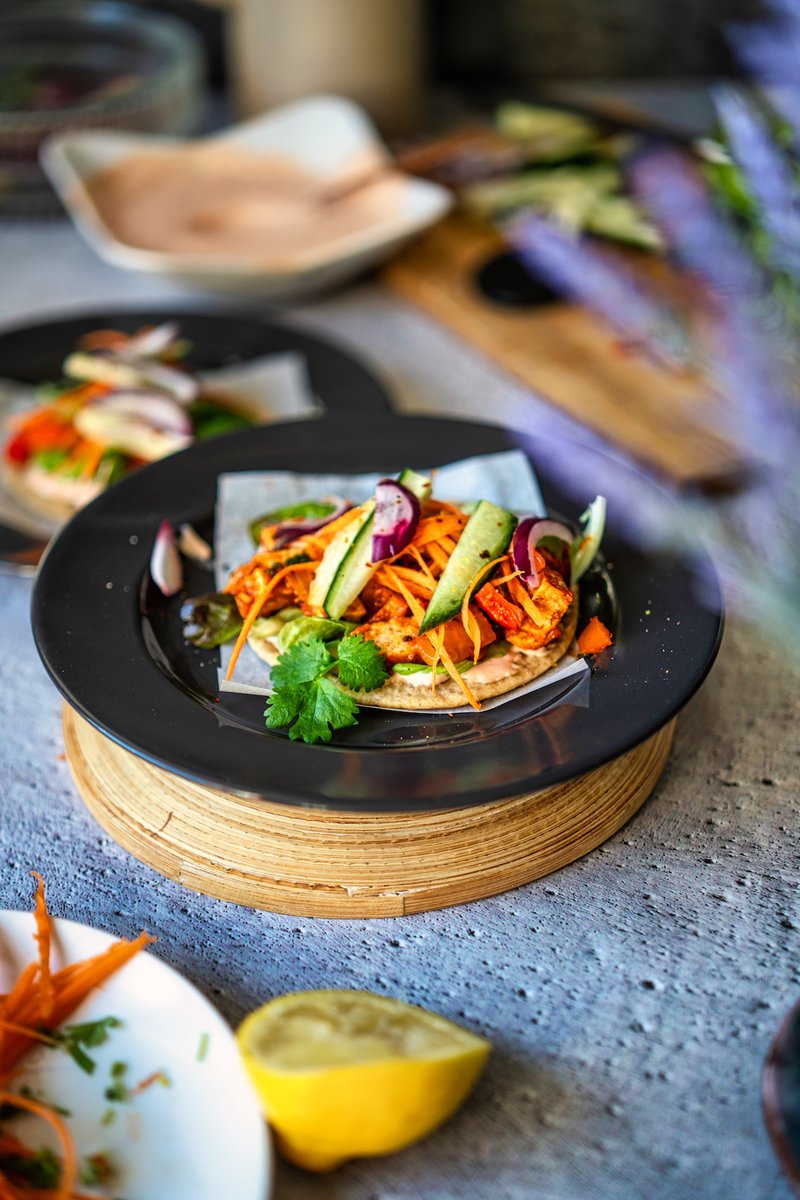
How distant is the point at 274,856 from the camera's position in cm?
130

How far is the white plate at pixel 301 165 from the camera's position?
2.42 metres

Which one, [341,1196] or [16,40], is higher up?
[16,40]

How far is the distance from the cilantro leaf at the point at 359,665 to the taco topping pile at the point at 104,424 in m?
0.66

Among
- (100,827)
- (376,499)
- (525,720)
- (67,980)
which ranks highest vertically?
(376,499)

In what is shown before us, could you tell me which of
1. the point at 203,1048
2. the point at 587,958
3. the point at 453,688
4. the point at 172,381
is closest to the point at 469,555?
the point at 453,688

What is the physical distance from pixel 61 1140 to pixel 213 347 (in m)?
1.62

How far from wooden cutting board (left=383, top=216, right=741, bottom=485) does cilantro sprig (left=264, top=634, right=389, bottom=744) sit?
2.70 feet

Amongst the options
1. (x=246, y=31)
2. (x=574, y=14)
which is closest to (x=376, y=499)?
(x=246, y=31)

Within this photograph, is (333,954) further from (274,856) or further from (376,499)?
(376,499)

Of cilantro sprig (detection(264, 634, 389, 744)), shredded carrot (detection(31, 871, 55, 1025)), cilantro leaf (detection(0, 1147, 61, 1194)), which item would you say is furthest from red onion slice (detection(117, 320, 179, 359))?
cilantro leaf (detection(0, 1147, 61, 1194))

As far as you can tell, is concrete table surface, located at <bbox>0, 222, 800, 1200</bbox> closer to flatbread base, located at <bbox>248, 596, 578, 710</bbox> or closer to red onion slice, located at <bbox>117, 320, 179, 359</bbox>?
flatbread base, located at <bbox>248, 596, 578, 710</bbox>

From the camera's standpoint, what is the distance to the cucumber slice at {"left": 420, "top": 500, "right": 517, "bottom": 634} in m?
1.36

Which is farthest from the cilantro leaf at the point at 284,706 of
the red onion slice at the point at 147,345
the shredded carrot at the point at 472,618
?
the red onion slice at the point at 147,345

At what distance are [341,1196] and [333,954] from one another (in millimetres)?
280
